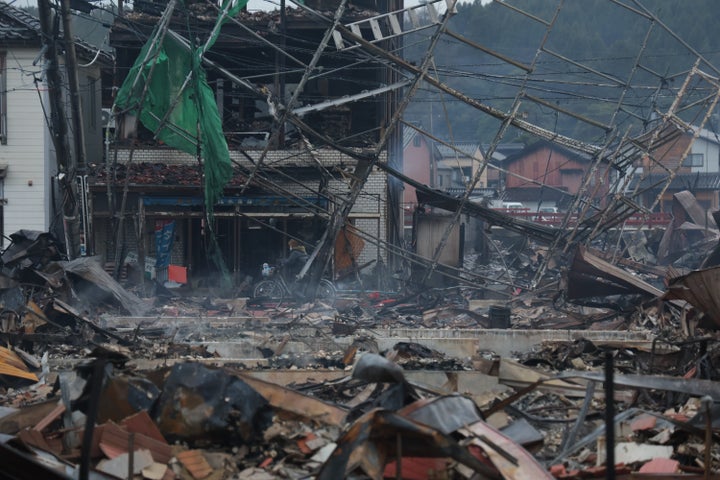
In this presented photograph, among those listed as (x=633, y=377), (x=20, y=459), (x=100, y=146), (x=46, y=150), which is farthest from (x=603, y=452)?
(x=100, y=146)

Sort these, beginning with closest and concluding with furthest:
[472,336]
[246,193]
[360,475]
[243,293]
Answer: [360,475] → [472,336] → [243,293] → [246,193]

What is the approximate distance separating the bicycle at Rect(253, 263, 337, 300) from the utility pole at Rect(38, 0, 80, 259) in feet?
14.8

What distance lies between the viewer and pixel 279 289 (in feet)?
61.5

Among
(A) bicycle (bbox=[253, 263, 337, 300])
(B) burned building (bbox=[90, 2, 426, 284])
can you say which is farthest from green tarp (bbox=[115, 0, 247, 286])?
(B) burned building (bbox=[90, 2, 426, 284])

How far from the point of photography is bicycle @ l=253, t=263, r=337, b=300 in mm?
18562

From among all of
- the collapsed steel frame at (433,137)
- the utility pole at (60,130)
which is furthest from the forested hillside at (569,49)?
the utility pole at (60,130)

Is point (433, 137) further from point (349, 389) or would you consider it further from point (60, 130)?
Result: point (349, 389)

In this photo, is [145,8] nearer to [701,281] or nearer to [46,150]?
[46,150]

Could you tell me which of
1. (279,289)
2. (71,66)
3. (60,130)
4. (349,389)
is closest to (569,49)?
(279,289)

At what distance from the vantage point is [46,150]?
2384cm

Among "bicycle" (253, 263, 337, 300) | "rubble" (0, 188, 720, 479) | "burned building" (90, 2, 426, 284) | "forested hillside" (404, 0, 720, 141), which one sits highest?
"forested hillside" (404, 0, 720, 141)

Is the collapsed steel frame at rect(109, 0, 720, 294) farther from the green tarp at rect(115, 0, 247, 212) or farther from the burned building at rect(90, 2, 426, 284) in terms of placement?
the burned building at rect(90, 2, 426, 284)

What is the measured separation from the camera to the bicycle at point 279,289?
18.6 m

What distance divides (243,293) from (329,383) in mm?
12710
